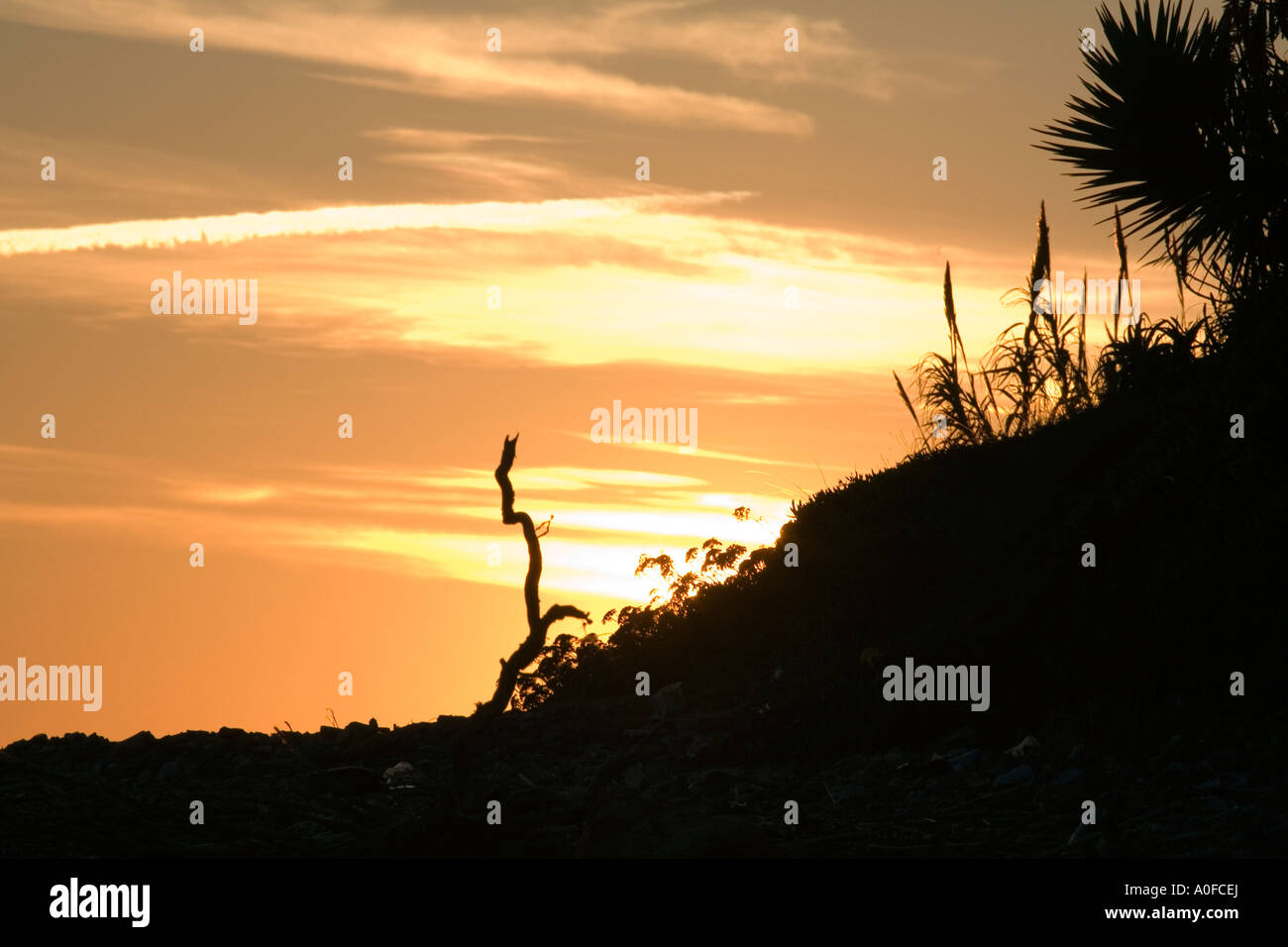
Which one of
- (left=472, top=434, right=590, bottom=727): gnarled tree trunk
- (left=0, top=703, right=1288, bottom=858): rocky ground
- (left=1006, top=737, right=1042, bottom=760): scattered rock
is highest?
(left=472, top=434, right=590, bottom=727): gnarled tree trunk

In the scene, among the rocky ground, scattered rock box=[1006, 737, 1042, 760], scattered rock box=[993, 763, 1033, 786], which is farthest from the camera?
scattered rock box=[1006, 737, 1042, 760]

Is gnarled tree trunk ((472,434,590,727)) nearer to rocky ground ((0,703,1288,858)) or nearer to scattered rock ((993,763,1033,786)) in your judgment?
rocky ground ((0,703,1288,858))

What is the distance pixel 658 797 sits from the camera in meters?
8.20

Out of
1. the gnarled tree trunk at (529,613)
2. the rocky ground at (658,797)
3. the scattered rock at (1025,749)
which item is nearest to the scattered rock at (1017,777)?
the rocky ground at (658,797)

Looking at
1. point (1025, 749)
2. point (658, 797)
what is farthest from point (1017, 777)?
point (658, 797)

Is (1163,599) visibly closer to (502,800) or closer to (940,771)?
(940,771)

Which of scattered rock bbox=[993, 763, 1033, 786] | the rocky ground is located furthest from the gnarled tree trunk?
scattered rock bbox=[993, 763, 1033, 786]

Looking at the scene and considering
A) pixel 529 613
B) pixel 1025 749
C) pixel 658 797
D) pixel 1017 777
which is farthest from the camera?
pixel 1025 749

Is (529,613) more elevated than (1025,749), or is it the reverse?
(529,613)

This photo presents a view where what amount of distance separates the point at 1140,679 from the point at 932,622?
1984 mm

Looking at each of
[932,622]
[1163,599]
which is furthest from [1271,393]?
[932,622]

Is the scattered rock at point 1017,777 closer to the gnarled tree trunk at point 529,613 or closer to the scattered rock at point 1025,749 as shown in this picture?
the scattered rock at point 1025,749

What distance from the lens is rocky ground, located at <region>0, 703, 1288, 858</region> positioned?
726 centimetres

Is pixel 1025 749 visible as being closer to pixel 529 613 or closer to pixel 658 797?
pixel 658 797
